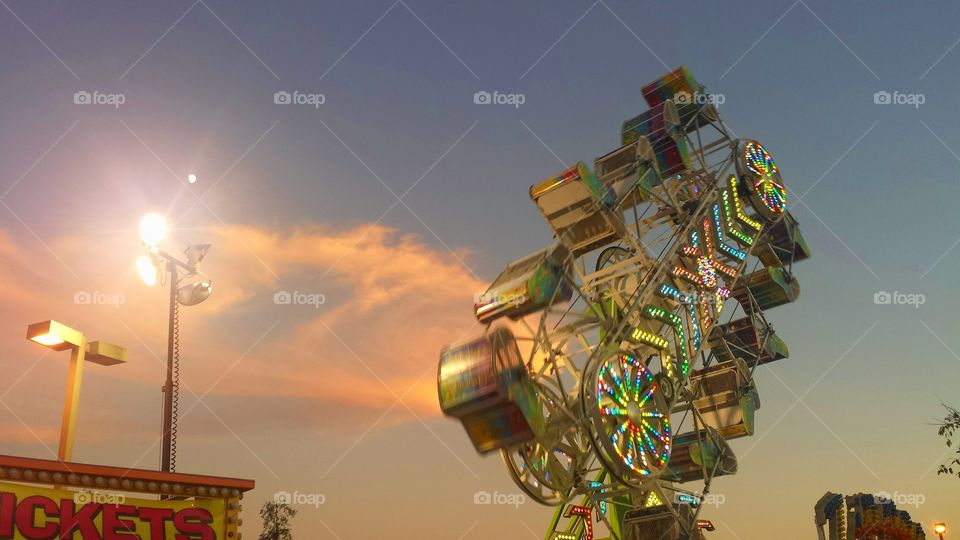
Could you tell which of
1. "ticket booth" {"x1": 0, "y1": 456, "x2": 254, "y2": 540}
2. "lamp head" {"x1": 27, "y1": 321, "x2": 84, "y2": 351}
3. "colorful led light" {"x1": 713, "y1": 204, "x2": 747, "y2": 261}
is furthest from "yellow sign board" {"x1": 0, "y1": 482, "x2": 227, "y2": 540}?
"colorful led light" {"x1": 713, "y1": 204, "x2": 747, "y2": 261}

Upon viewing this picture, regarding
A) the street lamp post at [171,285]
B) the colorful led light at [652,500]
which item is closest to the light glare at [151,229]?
the street lamp post at [171,285]

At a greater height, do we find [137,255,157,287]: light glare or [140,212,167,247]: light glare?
[140,212,167,247]: light glare

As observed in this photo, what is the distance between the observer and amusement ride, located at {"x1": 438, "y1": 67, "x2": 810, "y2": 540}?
66.1 ft

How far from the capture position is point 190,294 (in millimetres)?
18672

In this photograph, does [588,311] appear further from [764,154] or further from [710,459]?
[764,154]

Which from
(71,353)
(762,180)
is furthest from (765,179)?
(71,353)

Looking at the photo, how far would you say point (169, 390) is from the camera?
54.3ft

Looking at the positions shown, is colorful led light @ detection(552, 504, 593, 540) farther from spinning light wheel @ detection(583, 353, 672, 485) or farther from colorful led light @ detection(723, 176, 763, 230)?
colorful led light @ detection(723, 176, 763, 230)

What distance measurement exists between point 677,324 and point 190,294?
14040 millimetres

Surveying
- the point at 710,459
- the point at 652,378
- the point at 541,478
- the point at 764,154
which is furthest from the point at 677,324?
the point at 764,154

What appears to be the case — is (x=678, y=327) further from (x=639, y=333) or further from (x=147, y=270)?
(x=147, y=270)

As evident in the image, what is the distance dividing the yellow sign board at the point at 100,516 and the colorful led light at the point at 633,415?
30.9ft

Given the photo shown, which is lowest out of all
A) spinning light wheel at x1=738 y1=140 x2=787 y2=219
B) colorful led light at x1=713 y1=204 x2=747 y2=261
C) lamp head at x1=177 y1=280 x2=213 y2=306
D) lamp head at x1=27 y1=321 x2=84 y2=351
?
lamp head at x1=27 y1=321 x2=84 y2=351

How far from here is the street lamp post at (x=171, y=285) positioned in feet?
54.6
